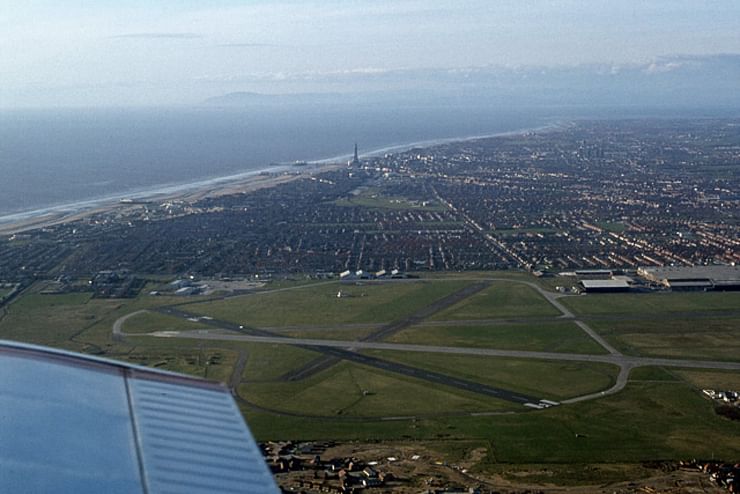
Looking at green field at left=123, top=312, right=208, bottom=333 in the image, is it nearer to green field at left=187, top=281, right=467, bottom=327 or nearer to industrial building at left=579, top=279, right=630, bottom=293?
green field at left=187, top=281, right=467, bottom=327

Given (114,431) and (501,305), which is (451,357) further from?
(114,431)

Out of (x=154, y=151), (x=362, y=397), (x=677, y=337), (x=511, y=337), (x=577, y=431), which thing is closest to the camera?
(x=577, y=431)

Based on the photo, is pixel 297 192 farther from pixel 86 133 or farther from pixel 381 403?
pixel 86 133

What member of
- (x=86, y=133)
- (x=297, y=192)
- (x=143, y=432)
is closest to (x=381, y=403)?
(x=143, y=432)

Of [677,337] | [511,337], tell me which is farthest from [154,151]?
[677,337]

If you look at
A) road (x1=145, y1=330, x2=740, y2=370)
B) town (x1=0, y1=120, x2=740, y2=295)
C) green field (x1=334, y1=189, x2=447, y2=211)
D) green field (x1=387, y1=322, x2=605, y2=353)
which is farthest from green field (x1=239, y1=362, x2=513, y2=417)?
green field (x1=334, y1=189, x2=447, y2=211)

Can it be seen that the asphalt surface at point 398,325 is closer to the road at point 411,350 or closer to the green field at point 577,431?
the road at point 411,350
